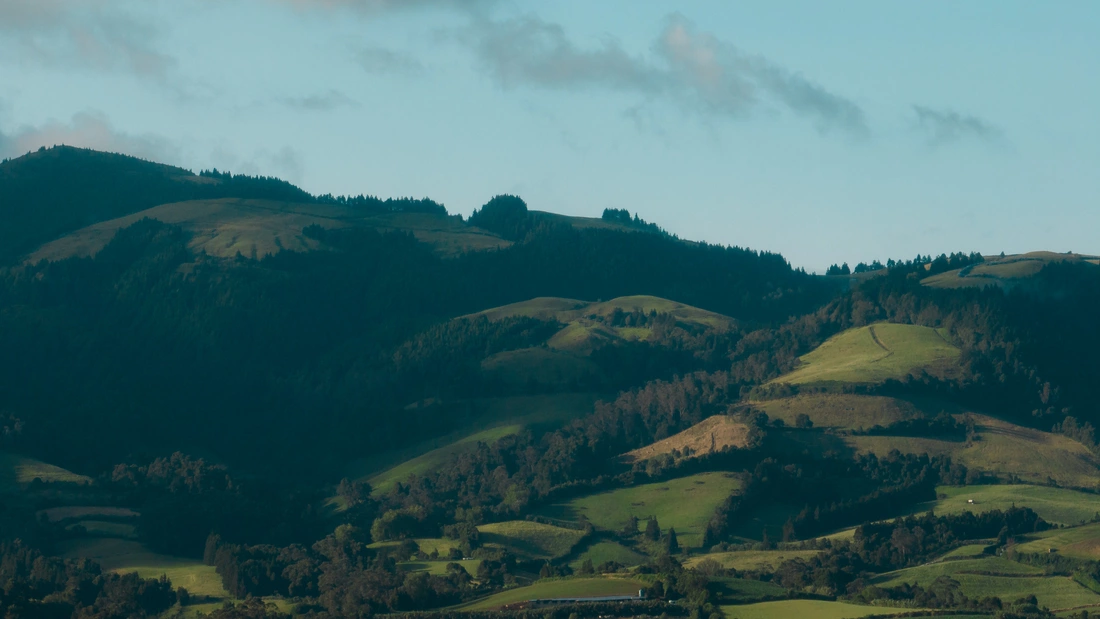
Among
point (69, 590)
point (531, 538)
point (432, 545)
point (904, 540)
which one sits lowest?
point (432, 545)

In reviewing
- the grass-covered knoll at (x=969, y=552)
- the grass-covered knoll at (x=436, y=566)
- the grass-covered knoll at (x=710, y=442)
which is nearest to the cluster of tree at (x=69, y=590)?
the grass-covered knoll at (x=436, y=566)

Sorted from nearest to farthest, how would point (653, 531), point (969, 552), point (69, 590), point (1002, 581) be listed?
point (1002, 581), point (69, 590), point (969, 552), point (653, 531)

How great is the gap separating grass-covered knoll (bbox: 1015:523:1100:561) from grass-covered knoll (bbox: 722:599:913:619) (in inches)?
1347

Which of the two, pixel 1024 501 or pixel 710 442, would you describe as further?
Result: pixel 710 442

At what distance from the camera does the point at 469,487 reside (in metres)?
193

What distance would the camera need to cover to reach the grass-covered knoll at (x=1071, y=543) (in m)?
138

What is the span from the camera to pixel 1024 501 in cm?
16812

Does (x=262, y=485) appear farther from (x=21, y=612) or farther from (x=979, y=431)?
(x=21, y=612)

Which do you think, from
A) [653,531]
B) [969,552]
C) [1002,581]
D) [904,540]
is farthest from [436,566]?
[1002,581]

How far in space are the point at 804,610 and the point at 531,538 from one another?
56.4m

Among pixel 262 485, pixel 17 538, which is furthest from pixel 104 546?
pixel 262 485

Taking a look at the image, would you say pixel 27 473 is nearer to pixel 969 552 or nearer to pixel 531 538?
pixel 531 538

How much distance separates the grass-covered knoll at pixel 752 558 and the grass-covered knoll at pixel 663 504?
43.5ft

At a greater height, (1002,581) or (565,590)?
(565,590)
